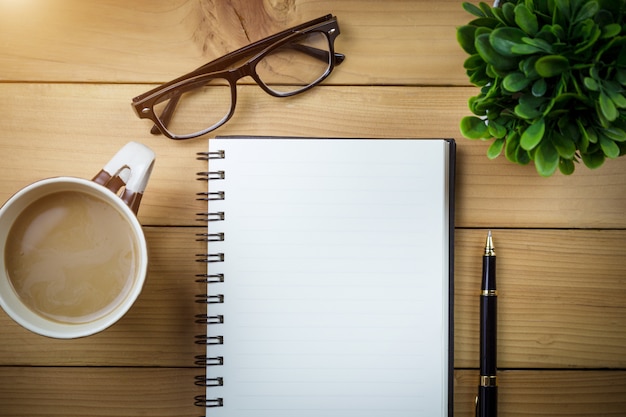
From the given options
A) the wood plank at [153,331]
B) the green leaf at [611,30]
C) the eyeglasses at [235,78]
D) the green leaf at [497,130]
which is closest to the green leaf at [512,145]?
the green leaf at [497,130]

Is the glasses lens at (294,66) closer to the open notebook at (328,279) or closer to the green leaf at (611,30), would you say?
the open notebook at (328,279)

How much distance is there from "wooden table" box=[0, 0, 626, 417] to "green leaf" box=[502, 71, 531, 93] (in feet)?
0.55

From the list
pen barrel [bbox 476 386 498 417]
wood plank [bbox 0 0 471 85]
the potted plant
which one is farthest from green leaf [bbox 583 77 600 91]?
pen barrel [bbox 476 386 498 417]

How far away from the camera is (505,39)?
0.48 metres

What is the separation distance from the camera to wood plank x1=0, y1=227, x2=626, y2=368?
64 cm

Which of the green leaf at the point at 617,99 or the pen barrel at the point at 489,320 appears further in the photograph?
the pen barrel at the point at 489,320

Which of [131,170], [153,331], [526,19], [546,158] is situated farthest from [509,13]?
[153,331]

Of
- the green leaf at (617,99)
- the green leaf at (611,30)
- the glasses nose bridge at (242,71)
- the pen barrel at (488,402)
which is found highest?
the glasses nose bridge at (242,71)

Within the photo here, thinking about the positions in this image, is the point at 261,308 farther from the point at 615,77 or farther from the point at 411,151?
the point at 615,77

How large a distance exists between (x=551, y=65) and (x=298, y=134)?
0.92ft

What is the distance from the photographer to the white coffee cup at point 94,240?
0.54m

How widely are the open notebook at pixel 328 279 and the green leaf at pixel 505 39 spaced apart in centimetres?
16

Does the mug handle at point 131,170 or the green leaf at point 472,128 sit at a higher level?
the green leaf at point 472,128

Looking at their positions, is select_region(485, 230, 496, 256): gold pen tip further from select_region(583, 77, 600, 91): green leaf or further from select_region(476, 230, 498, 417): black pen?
select_region(583, 77, 600, 91): green leaf
